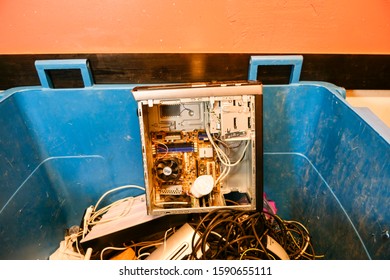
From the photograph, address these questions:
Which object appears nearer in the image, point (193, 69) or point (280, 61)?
point (280, 61)

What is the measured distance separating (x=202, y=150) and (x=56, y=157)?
0.54m

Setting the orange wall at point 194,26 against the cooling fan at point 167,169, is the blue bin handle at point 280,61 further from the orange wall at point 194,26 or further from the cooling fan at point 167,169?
the cooling fan at point 167,169

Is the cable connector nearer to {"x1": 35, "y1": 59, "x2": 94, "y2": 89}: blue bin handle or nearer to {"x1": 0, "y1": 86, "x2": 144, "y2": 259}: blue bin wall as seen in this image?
{"x1": 0, "y1": 86, "x2": 144, "y2": 259}: blue bin wall

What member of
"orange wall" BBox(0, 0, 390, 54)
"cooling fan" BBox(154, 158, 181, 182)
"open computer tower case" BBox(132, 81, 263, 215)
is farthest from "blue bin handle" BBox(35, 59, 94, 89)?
"cooling fan" BBox(154, 158, 181, 182)

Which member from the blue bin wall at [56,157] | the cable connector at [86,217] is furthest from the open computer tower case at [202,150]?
the cable connector at [86,217]

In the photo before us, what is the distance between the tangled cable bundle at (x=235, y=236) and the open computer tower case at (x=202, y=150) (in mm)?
36

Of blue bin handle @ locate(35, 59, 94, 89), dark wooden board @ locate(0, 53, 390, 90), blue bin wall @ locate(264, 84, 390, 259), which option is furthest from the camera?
dark wooden board @ locate(0, 53, 390, 90)

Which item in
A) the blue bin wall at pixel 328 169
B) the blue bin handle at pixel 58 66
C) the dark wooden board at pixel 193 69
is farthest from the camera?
the dark wooden board at pixel 193 69

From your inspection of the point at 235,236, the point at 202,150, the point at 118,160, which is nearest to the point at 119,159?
the point at 118,160

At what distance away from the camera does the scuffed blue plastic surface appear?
0.69 m

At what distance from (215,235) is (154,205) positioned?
20 centimetres

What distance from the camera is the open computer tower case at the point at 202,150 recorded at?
674 mm

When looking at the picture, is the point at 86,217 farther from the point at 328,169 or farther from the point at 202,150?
the point at 328,169

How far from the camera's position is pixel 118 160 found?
94cm
